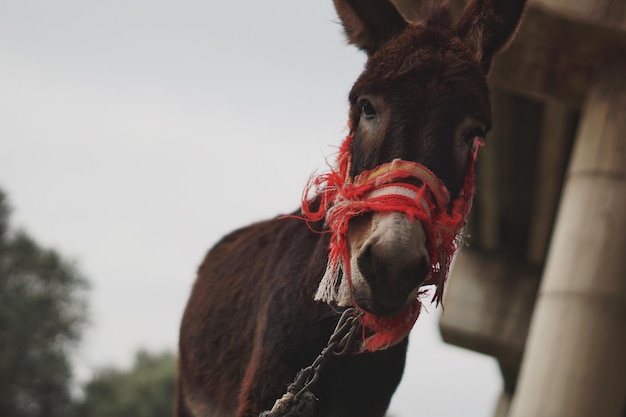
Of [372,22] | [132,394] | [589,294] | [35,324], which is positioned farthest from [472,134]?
[132,394]

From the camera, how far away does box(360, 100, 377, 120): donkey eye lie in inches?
124

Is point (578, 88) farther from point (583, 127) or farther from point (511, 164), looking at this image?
point (511, 164)

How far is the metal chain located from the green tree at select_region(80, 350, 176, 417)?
40512 millimetres

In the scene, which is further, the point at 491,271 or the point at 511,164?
the point at 491,271

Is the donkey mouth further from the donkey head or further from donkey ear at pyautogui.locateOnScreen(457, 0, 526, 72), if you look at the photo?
donkey ear at pyautogui.locateOnScreen(457, 0, 526, 72)

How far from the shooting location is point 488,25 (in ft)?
11.8

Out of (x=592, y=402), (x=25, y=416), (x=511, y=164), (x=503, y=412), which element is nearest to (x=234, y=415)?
(x=592, y=402)

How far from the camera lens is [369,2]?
3.56 m

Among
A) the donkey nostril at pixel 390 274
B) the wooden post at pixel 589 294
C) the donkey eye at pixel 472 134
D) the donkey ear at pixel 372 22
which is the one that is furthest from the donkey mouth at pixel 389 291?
the wooden post at pixel 589 294

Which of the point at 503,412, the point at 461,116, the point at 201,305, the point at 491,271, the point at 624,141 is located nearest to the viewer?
the point at 461,116

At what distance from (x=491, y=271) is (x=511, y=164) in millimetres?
3648

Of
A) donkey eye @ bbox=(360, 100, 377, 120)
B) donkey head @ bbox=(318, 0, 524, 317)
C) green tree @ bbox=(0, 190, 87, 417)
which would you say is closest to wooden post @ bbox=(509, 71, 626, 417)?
donkey head @ bbox=(318, 0, 524, 317)

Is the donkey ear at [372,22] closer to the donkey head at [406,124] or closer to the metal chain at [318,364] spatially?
the donkey head at [406,124]

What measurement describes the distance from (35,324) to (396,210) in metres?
33.6
